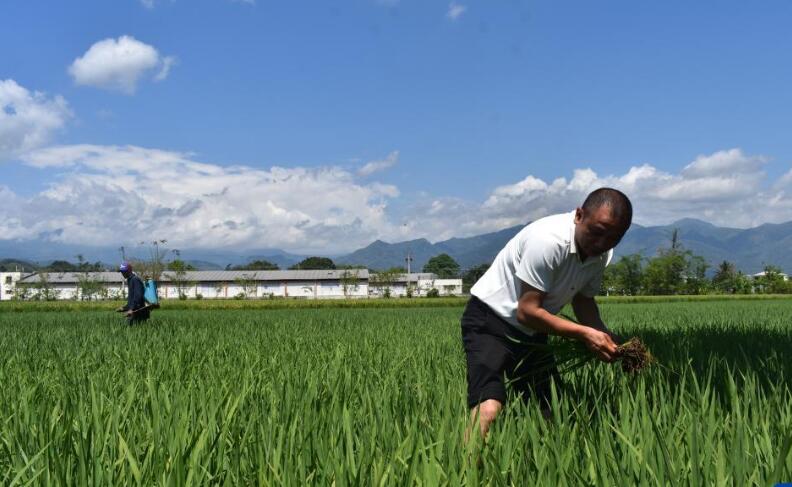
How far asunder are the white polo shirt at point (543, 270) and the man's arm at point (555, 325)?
6cm

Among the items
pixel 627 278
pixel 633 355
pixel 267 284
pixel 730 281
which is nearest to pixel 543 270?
pixel 633 355

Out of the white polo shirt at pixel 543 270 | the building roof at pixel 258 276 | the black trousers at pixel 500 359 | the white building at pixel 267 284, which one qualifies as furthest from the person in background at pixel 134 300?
the building roof at pixel 258 276

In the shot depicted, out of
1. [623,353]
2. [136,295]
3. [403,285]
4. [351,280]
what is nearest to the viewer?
[623,353]

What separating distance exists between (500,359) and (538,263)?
1.81 feet

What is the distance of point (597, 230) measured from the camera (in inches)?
103

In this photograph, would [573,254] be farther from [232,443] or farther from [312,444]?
[232,443]

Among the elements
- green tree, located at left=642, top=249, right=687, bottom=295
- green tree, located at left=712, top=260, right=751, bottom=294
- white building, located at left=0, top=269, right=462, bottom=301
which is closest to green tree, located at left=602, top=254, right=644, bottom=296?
green tree, located at left=642, top=249, right=687, bottom=295

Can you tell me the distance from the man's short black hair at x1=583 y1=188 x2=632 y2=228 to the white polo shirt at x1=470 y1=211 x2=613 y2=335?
0.21 m

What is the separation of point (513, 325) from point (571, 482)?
45.2 inches

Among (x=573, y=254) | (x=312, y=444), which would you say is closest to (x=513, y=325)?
(x=573, y=254)

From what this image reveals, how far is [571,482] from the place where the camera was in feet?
6.64

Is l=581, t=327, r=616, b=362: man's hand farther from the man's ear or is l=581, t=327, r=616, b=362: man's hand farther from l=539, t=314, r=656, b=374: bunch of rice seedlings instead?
the man's ear

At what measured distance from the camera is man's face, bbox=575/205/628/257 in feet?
→ 8.45

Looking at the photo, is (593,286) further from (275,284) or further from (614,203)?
(275,284)
